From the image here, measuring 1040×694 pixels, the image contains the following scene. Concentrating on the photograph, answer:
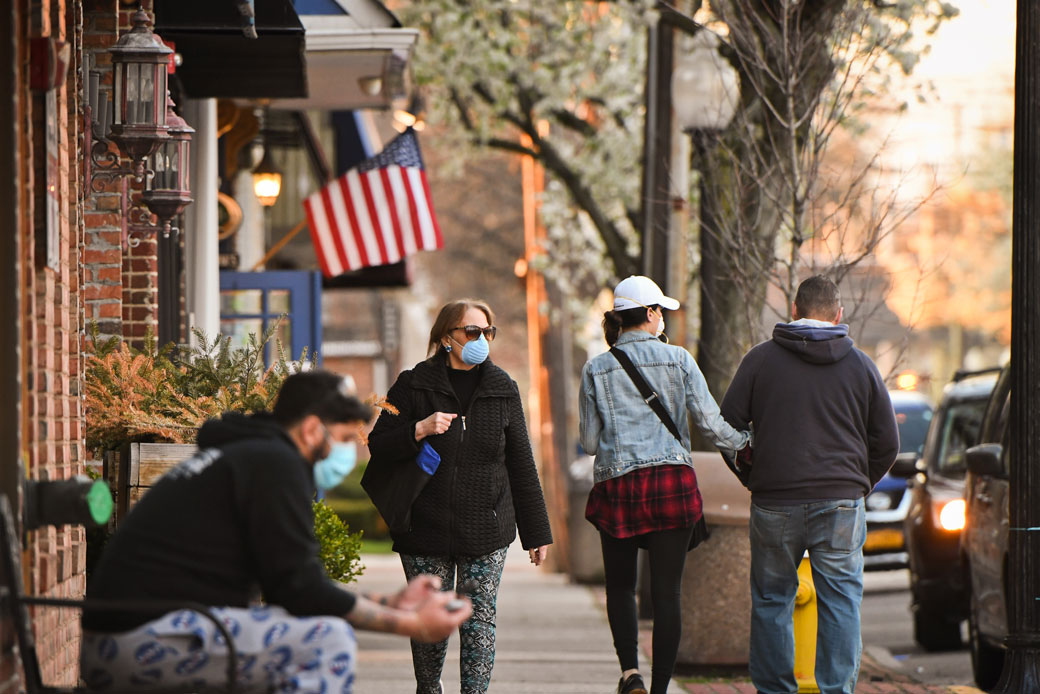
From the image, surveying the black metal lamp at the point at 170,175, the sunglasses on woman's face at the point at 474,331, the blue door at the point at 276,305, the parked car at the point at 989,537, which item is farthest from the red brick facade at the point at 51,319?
the blue door at the point at 276,305

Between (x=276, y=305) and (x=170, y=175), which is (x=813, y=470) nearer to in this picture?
(x=170, y=175)

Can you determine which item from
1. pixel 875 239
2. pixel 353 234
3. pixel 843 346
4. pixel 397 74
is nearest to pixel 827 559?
pixel 843 346

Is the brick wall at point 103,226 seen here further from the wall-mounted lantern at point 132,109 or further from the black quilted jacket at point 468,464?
the black quilted jacket at point 468,464

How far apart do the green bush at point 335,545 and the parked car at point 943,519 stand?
4.92m

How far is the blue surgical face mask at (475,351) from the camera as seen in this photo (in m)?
6.85

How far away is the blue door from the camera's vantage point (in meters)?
14.5

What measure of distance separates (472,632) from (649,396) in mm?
1271

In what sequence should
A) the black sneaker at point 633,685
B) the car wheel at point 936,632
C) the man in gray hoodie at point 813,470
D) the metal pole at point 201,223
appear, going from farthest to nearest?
1. the car wheel at point 936,632
2. the metal pole at point 201,223
3. the black sneaker at point 633,685
4. the man in gray hoodie at point 813,470

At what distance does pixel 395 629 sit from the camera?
451 centimetres

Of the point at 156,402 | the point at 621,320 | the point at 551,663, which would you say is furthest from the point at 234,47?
the point at 551,663

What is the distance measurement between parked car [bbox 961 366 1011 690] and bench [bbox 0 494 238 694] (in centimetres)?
552

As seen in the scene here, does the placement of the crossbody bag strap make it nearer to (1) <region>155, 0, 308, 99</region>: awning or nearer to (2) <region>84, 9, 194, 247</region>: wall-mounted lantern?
(2) <region>84, 9, 194, 247</region>: wall-mounted lantern

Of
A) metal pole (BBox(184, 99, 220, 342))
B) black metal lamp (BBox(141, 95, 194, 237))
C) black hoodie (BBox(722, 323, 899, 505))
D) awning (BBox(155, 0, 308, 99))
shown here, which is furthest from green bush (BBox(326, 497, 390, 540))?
black hoodie (BBox(722, 323, 899, 505))

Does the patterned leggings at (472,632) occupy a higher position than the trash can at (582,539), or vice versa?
the patterned leggings at (472,632)
